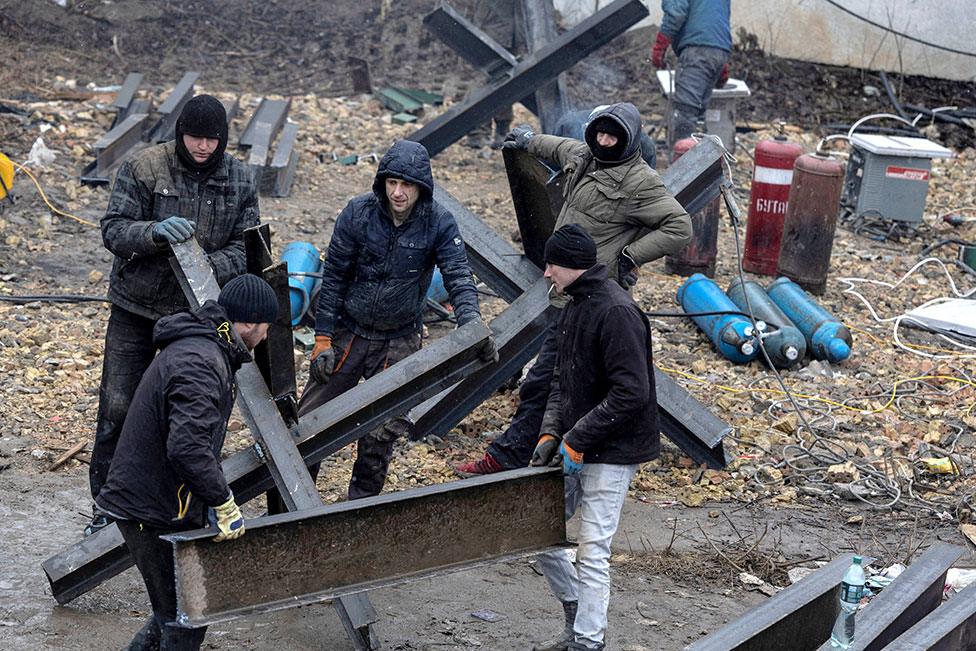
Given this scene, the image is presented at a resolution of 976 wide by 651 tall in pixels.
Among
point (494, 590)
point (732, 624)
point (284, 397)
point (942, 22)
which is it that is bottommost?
point (494, 590)

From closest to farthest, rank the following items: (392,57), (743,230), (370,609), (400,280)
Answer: (370,609)
(400,280)
(743,230)
(392,57)

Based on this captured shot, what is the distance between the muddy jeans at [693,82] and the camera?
1191 centimetres

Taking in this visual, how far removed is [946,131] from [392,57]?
7794 millimetres

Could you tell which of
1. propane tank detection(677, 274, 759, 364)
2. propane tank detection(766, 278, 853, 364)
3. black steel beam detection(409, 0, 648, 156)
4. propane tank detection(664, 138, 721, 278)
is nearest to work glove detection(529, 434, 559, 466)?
propane tank detection(677, 274, 759, 364)

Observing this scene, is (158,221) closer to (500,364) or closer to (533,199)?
(500,364)

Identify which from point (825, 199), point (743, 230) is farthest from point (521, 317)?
point (743, 230)

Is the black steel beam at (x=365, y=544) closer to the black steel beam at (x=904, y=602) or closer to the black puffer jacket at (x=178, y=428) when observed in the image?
the black puffer jacket at (x=178, y=428)

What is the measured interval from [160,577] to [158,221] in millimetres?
1708

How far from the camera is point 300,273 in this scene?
817 centimetres

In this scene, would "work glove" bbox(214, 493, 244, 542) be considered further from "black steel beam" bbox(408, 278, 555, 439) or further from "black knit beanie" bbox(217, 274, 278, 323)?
"black steel beam" bbox(408, 278, 555, 439)

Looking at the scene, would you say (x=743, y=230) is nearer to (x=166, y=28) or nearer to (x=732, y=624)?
(x=732, y=624)

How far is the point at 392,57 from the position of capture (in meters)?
16.8

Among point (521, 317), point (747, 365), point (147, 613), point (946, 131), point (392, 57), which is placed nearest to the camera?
point (147, 613)

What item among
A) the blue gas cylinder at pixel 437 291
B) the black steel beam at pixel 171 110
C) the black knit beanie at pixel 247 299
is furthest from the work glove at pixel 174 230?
the black steel beam at pixel 171 110
